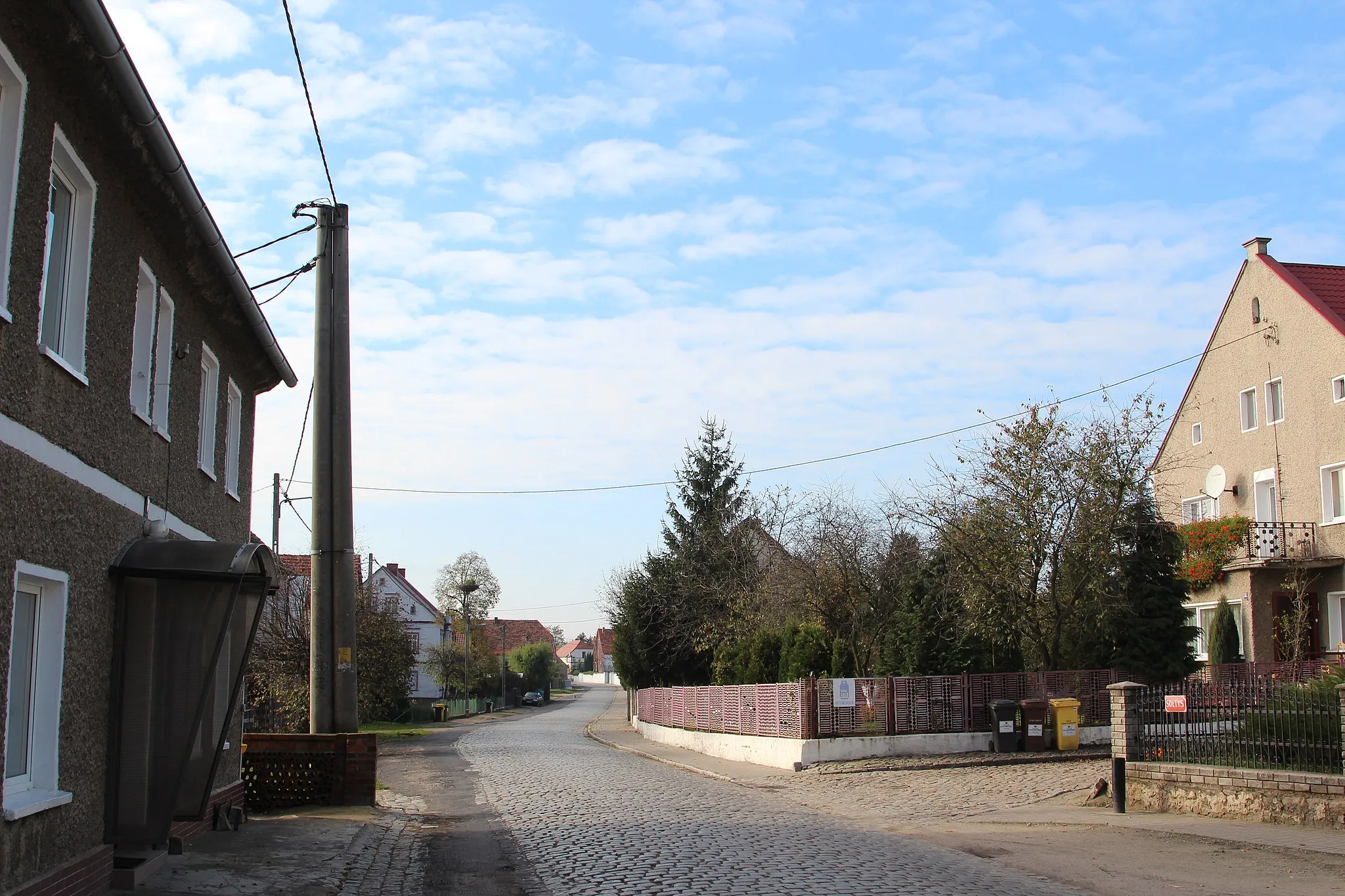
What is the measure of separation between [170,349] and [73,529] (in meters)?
3.45

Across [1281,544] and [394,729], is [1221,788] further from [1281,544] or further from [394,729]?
[394,729]

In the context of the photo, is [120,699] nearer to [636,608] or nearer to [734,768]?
[734,768]

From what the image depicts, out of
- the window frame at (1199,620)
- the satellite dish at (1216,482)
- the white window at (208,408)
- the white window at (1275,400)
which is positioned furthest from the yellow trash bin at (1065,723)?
the white window at (208,408)

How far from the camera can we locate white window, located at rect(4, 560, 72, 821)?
8055 millimetres

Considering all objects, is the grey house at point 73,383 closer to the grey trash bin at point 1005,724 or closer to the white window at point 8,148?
the white window at point 8,148

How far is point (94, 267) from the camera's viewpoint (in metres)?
9.15

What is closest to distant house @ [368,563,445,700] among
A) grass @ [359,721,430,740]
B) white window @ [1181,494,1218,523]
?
grass @ [359,721,430,740]

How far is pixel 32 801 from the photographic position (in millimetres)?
7922

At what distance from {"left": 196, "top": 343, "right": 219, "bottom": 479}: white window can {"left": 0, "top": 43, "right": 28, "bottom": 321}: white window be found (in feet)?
19.3

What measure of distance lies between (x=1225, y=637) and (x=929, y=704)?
39.7 feet

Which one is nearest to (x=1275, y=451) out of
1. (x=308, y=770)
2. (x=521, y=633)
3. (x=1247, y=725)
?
(x=1247, y=725)

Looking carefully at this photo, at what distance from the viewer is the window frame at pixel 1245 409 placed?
3288 centimetres

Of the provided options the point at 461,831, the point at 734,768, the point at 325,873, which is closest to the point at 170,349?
the point at 325,873

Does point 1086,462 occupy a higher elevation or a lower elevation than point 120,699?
higher
